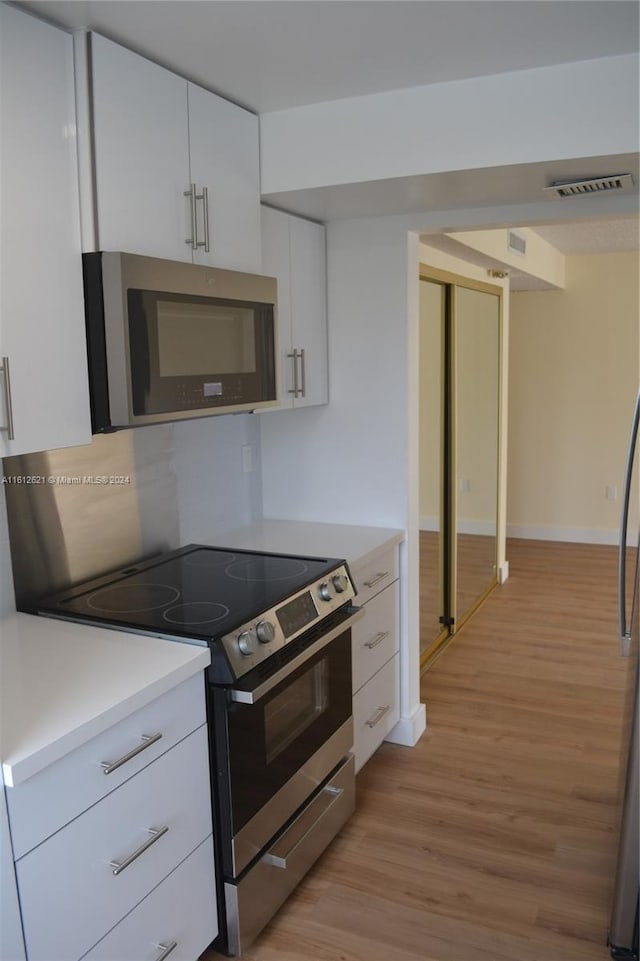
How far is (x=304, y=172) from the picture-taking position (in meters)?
2.43

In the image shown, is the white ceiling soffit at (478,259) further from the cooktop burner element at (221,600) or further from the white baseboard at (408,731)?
the white baseboard at (408,731)

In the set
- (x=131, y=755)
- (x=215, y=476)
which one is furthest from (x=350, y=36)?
(x=131, y=755)

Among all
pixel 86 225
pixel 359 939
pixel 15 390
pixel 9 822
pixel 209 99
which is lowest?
pixel 359 939

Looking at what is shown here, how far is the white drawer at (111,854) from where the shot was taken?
1494 mm

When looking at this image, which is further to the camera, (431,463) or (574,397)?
(574,397)

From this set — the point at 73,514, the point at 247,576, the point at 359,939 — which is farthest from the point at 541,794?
the point at 73,514

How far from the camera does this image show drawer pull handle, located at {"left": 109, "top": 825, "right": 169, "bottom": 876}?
5.43 feet

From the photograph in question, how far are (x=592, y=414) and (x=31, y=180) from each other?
5561 millimetres

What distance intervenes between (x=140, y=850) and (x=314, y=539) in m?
1.43

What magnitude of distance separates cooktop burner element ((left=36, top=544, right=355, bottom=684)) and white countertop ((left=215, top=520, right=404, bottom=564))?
176 mm

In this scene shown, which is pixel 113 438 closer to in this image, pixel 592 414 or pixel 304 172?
pixel 304 172

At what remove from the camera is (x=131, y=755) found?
167 centimetres

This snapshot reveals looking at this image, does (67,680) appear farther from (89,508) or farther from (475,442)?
(475,442)

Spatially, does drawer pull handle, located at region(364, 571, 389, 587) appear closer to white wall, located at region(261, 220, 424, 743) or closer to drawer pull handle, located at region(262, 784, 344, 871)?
white wall, located at region(261, 220, 424, 743)
